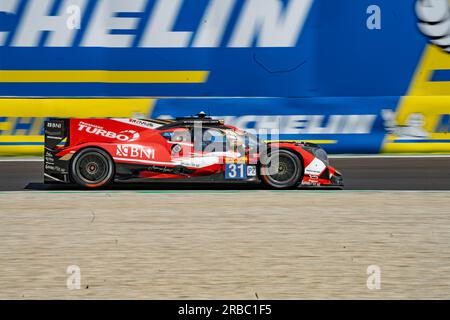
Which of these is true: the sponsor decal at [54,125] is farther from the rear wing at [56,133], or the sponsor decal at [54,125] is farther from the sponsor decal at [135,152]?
the sponsor decal at [135,152]

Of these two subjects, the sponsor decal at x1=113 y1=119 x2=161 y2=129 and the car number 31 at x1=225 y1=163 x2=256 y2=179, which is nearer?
the car number 31 at x1=225 y1=163 x2=256 y2=179

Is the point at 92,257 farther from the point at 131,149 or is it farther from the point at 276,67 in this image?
the point at 276,67

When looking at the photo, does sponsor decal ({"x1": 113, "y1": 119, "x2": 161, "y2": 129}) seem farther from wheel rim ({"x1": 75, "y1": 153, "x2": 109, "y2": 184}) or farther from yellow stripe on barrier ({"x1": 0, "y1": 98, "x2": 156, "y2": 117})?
yellow stripe on barrier ({"x1": 0, "y1": 98, "x2": 156, "y2": 117})

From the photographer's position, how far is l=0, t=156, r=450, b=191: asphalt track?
38.5ft

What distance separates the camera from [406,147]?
51.3 ft

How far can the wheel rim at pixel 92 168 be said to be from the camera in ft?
36.8

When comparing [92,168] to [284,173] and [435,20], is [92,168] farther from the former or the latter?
[435,20]

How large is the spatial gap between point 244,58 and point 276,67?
650 mm

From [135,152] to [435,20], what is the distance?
752cm

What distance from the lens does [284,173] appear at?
36.7 ft

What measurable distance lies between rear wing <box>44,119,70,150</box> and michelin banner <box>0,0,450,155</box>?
14.0 feet

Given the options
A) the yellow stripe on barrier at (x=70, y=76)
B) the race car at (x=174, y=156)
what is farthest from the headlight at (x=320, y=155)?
the yellow stripe on barrier at (x=70, y=76)

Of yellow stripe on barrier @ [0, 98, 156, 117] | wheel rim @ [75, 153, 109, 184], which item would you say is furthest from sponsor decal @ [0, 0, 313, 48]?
→ wheel rim @ [75, 153, 109, 184]
